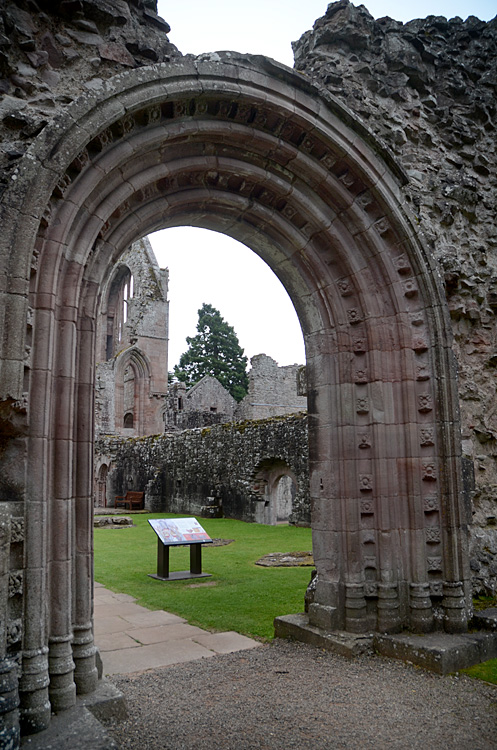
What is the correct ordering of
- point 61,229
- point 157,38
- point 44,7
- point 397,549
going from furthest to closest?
point 397,549, point 157,38, point 44,7, point 61,229

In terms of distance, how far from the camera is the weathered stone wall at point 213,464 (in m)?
14.1

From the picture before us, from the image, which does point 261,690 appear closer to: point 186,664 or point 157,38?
point 186,664

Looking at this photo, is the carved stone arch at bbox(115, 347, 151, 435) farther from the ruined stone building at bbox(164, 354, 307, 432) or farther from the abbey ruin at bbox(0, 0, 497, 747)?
Answer: the abbey ruin at bbox(0, 0, 497, 747)

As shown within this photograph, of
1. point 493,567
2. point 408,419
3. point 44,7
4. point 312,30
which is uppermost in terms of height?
point 312,30

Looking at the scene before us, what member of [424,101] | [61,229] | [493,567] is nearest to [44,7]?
[61,229]

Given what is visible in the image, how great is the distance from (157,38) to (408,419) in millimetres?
3384

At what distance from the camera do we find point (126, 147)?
3877 millimetres

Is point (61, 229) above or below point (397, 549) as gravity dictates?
above

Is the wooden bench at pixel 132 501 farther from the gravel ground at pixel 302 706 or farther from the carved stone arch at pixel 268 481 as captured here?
the gravel ground at pixel 302 706

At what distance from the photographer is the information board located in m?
7.56

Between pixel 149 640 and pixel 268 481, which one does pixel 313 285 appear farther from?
pixel 268 481

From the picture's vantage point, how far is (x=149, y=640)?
16.1 ft

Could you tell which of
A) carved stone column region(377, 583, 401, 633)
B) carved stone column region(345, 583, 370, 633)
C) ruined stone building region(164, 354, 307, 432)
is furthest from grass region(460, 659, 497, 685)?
ruined stone building region(164, 354, 307, 432)

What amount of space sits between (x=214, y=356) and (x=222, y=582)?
36.3 meters
